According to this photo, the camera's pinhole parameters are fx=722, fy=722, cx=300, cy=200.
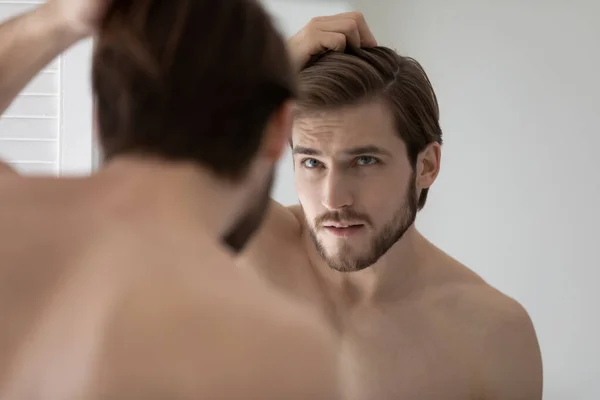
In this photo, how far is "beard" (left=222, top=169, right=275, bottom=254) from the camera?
2.08ft

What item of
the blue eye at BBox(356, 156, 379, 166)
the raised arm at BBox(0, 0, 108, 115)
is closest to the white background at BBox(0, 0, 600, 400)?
the blue eye at BBox(356, 156, 379, 166)

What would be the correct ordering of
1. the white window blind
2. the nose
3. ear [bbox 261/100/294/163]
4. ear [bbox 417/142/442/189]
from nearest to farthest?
1. ear [bbox 261/100/294/163]
2. the nose
3. ear [bbox 417/142/442/189]
4. the white window blind

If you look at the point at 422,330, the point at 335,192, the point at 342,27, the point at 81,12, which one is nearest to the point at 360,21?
the point at 342,27

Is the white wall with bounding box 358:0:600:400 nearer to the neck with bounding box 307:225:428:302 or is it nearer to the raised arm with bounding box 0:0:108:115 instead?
the neck with bounding box 307:225:428:302

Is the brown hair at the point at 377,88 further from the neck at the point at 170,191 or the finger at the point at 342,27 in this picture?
the neck at the point at 170,191

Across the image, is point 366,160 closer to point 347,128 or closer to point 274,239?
point 347,128

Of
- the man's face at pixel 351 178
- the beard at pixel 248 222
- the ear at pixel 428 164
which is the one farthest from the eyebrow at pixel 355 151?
the beard at pixel 248 222

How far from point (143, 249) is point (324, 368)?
153 millimetres

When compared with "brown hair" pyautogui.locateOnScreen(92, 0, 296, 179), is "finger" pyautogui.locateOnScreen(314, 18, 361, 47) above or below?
below

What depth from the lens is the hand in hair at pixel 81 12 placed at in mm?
579

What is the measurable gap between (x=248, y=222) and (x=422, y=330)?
2.11ft

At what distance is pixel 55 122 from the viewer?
1.67 m

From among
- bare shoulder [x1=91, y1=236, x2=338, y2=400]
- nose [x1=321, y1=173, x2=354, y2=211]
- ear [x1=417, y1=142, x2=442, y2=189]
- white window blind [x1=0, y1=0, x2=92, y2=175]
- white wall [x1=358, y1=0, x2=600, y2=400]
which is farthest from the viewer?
white window blind [x1=0, y1=0, x2=92, y2=175]

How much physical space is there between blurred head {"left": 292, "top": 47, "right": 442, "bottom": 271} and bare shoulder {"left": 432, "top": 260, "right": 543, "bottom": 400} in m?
0.19
